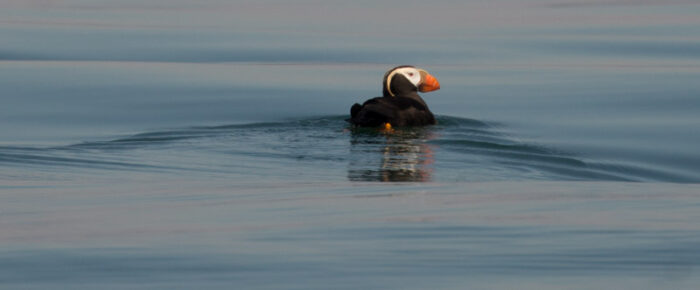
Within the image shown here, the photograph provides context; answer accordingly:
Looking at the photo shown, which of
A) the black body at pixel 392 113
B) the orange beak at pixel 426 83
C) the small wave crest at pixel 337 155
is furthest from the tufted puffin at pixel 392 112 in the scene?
the orange beak at pixel 426 83

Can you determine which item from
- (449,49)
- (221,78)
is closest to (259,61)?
(221,78)

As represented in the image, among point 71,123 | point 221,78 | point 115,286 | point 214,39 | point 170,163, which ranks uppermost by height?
point 214,39

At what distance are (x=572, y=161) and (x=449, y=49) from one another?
472 inches

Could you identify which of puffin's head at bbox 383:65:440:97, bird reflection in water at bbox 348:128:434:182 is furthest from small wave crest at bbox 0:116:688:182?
puffin's head at bbox 383:65:440:97

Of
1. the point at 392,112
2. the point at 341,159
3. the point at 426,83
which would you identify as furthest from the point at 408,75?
the point at 341,159

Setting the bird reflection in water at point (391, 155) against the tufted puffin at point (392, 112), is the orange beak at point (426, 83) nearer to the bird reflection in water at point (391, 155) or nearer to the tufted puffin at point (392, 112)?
the tufted puffin at point (392, 112)

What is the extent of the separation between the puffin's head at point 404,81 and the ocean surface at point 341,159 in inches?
19.0

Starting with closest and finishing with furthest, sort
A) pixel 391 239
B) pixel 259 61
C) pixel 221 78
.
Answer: pixel 391 239, pixel 221 78, pixel 259 61

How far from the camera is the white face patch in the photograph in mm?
13102

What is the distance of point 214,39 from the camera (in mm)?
24391

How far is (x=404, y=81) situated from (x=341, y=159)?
10.2 ft

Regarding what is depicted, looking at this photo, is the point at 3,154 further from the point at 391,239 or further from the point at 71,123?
the point at 391,239

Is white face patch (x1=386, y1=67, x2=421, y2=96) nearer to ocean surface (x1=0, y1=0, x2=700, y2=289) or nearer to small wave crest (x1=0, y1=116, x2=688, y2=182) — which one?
ocean surface (x1=0, y1=0, x2=700, y2=289)

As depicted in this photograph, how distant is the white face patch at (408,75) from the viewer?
13102 mm
